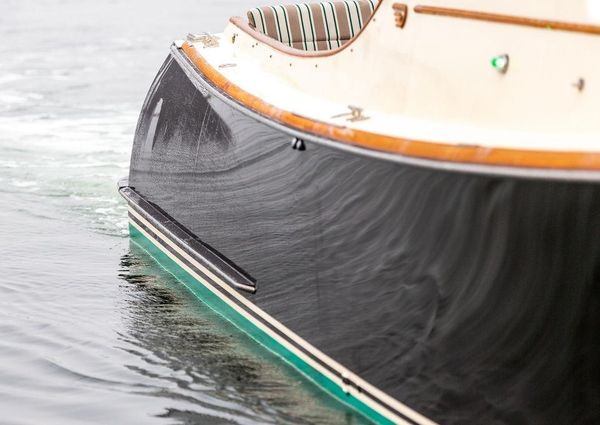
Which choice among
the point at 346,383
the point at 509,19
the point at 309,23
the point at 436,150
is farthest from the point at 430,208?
the point at 309,23

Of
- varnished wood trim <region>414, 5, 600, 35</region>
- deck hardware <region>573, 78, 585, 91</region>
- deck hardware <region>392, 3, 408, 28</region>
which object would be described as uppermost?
varnished wood trim <region>414, 5, 600, 35</region>

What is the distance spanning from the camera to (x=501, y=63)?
17.1 ft

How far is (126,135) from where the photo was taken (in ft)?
41.5

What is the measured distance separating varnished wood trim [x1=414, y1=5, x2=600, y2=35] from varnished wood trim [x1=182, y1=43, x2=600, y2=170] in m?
0.62

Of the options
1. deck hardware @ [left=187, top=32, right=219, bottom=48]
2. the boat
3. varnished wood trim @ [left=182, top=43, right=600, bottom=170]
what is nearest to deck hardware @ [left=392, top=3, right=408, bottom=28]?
the boat

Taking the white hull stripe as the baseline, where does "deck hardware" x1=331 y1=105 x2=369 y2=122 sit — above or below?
above

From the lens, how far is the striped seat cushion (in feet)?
25.0

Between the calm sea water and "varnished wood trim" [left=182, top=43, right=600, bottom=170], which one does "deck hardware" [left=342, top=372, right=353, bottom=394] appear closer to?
the calm sea water

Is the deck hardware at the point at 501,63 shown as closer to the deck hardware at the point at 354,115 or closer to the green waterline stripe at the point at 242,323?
the deck hardware at the point at 354,115

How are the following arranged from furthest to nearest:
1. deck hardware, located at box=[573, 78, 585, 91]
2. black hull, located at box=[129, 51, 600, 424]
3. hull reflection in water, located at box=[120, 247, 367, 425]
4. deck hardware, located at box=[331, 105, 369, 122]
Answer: hull reflection in water, located at box=[120, 247, 367, 425], deck hardware, located at box=[331, 105, 369, 122], deck hardware, located at box=[573, 78, 585, 91], black hull, located at box=[129, 51, 600, 424]

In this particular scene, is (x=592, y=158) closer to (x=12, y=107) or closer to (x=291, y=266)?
(x=291, y=266)

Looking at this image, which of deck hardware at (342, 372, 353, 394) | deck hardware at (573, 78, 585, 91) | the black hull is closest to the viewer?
the black hull

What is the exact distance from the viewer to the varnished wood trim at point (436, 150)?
4500 mm

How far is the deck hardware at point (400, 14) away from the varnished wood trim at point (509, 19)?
7 centimetres
